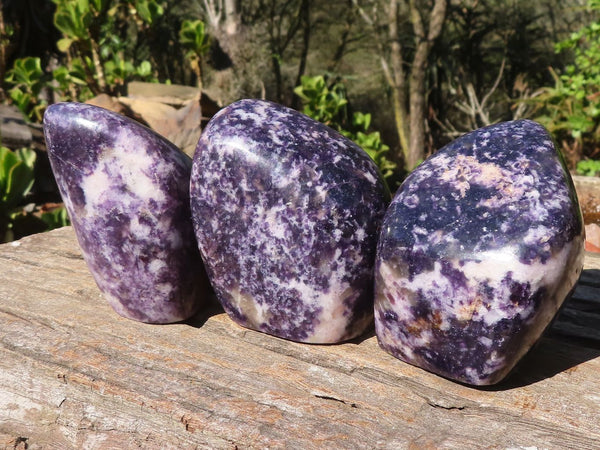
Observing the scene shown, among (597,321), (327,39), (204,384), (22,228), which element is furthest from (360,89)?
(204,384)

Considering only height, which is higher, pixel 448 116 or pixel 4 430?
pixel 4 430

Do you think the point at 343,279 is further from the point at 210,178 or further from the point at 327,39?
the point at 327,39

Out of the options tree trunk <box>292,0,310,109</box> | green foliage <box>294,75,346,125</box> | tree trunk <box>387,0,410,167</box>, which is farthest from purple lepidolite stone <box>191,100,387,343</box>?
tree trunk <box>292,0,310,109</box>

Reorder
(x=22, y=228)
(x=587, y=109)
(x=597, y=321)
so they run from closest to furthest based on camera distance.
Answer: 1. (x=597, y=321)
2. (x=22, y=228)
3. (x=587, y=109)

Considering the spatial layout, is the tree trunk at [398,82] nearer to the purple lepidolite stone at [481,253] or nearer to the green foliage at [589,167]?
the green foliage at [589,167]

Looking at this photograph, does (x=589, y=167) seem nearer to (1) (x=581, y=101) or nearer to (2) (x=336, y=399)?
(1) (x=581, y=101)

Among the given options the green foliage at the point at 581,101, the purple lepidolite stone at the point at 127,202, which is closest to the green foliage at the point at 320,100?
the green foliage at the point at 581,101
